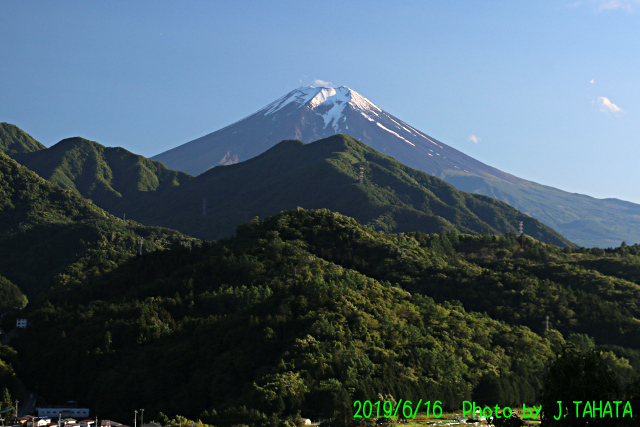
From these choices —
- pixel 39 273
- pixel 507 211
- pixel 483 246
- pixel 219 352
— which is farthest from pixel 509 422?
pixel 507 211

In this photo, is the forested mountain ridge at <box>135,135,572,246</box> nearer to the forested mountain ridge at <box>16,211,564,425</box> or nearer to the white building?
the forested mountain ridge at <box>16,211,564,425</box>

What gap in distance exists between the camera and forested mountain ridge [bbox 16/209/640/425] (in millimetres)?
57156

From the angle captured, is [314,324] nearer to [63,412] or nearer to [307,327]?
[307,327]

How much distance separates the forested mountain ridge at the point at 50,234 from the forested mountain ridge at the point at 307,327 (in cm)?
2763

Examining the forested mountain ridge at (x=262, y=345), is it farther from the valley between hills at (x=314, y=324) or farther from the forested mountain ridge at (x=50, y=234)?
the forested mountain ridge at (x=50, y=234)

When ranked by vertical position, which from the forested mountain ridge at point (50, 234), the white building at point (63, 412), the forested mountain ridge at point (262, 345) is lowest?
the white building at point (63, 412)

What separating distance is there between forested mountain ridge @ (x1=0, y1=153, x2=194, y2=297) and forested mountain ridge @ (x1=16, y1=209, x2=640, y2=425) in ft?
90.6

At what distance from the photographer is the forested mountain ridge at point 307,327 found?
57.2 meters

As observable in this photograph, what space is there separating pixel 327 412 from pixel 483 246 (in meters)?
72.9

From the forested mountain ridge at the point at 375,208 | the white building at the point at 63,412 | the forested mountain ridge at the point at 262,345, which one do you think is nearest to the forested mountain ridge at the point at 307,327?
the forested mountain ridge at the point at 262,345

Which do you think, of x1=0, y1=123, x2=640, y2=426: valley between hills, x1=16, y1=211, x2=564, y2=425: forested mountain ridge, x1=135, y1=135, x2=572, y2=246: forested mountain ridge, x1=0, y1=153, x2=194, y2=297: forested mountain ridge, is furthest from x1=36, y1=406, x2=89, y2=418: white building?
x1=135, y1=135, x2=572, y2=246: forested mountain ridge

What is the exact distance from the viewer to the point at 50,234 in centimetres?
13088

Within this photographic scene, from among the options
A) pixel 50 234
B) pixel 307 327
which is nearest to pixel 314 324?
pixel 307 327

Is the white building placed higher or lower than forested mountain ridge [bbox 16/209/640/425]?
lower
